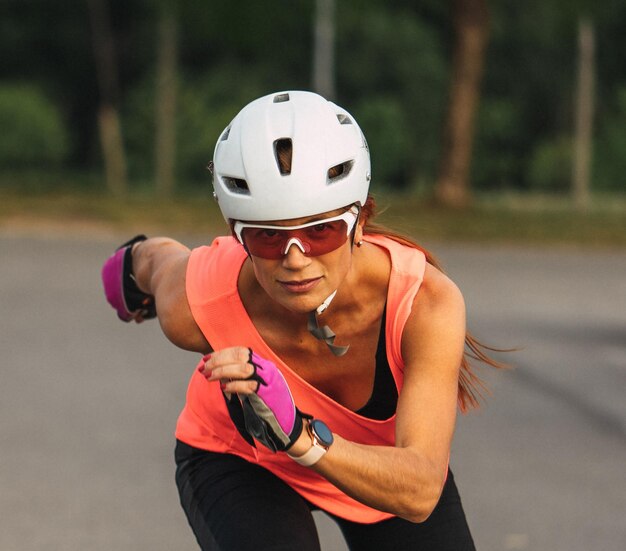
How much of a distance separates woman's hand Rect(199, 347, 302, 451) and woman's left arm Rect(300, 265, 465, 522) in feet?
0.14

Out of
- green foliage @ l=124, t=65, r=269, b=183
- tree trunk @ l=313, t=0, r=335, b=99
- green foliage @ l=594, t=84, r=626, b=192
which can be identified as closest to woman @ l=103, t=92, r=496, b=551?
tree trunk @ l=313, t=0, r=335, b=99

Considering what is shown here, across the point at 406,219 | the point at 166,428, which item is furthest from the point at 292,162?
the point at 406,219

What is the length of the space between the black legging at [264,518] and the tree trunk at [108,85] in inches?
1263

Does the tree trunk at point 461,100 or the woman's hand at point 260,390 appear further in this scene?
the tree trunk at point 461,100

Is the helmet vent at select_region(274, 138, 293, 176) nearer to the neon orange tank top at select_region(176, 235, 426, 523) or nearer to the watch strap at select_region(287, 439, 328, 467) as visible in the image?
the neon orange tank top at select_region(176, 235, 426, 523)

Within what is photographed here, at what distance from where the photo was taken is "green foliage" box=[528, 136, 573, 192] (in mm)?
41562

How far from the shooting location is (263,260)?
9.84 ft

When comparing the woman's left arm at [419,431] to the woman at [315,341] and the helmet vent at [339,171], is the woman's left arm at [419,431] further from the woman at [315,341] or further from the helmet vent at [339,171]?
the helmet vent at [339,171]

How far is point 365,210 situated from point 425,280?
0.26 m

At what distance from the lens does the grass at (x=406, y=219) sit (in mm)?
17812

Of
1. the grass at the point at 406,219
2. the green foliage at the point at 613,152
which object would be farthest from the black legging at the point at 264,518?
the green foliage at the point at 613,152

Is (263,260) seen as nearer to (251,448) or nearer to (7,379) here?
(251,448)

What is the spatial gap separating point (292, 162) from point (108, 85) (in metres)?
35.5

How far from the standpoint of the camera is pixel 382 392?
323 centimetres
